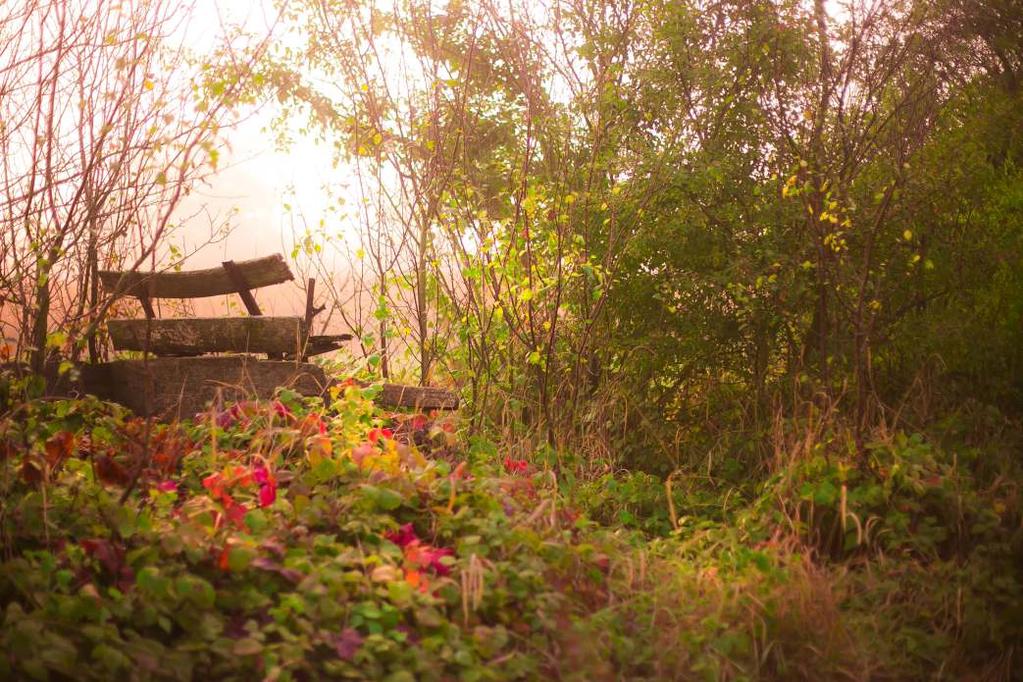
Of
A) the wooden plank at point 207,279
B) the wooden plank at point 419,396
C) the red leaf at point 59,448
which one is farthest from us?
the wooden plank at point 207,279

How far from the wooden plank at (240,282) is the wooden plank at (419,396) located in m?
1.05

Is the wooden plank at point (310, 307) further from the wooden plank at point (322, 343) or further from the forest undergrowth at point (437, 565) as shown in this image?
the forest undergrowth at point (437, 565)

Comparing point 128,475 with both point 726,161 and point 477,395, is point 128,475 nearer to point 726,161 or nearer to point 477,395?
point 477,395

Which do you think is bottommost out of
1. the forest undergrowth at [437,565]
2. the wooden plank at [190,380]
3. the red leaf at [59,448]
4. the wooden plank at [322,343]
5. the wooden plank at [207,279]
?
the forest undergrowth at [437,565]

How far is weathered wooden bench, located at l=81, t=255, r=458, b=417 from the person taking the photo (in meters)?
5.75

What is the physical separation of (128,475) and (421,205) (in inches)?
128

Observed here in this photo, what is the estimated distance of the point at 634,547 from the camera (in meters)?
4.48

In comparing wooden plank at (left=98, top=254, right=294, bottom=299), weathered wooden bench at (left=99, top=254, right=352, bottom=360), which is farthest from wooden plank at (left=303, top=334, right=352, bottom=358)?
wooden plank at (left=98, top=254, right=294, bottom=299)

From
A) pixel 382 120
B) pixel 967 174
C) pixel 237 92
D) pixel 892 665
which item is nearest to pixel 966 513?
pixel 892 665

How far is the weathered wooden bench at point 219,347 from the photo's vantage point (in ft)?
18.9

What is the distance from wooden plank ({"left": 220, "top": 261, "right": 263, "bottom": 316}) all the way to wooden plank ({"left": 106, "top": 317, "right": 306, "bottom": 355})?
186 mm

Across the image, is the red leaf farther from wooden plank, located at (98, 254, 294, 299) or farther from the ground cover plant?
wooden plank, located at (98, 254, 294, 299)

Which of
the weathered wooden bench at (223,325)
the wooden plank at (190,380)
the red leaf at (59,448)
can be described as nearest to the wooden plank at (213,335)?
the weathered wooden bench at (223,325)

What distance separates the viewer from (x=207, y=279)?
605 cm
